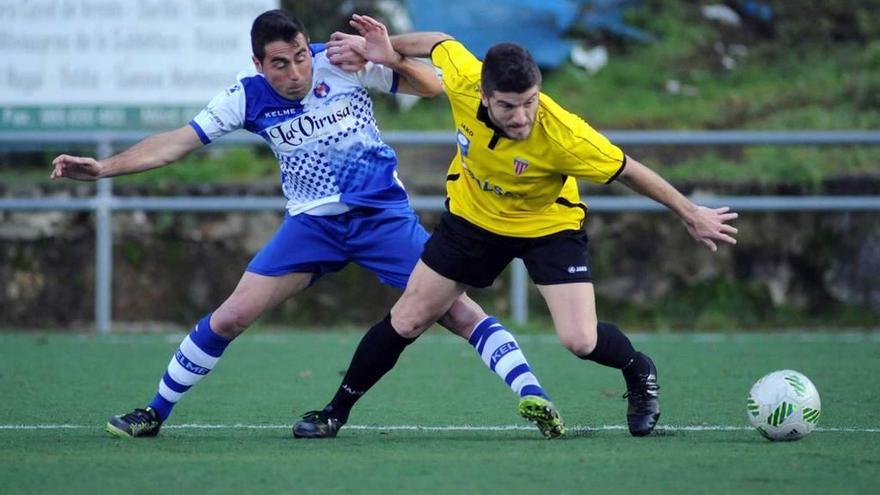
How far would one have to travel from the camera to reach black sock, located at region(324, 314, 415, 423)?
6598 mm

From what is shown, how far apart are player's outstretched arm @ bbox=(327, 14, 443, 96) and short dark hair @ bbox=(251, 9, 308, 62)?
0.78 ft

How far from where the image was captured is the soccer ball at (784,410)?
619cm

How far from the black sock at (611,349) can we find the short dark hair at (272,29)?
1833mm

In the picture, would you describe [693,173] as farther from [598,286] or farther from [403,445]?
[403,445]

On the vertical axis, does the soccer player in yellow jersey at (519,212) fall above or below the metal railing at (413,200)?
above

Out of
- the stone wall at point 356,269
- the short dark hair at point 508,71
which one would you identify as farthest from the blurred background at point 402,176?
the short dark hair at point 508,71

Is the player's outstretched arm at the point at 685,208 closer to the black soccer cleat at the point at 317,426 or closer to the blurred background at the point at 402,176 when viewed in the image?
the black soccer cleat at the point at 317,426

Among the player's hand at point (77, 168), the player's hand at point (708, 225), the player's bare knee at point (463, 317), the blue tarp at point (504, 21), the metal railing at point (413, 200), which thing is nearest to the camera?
the player's hand at point (708, 225)

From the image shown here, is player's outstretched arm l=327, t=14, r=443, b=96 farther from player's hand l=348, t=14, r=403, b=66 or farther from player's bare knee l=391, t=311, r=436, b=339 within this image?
player's bare knee l=391, t=311, r=436, b=339

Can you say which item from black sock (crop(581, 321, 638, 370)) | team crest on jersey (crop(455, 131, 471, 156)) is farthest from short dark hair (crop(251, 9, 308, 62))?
black sock (crop(581, 321, 638, 370))

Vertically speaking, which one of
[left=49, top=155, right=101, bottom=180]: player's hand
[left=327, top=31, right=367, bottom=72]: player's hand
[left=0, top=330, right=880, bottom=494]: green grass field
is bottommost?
[left=0, top=330, right=880, bottom=494]: green grass field

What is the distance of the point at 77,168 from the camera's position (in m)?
6.39

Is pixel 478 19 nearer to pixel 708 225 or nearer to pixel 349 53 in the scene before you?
pixel 349 53

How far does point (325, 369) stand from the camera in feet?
31.8
